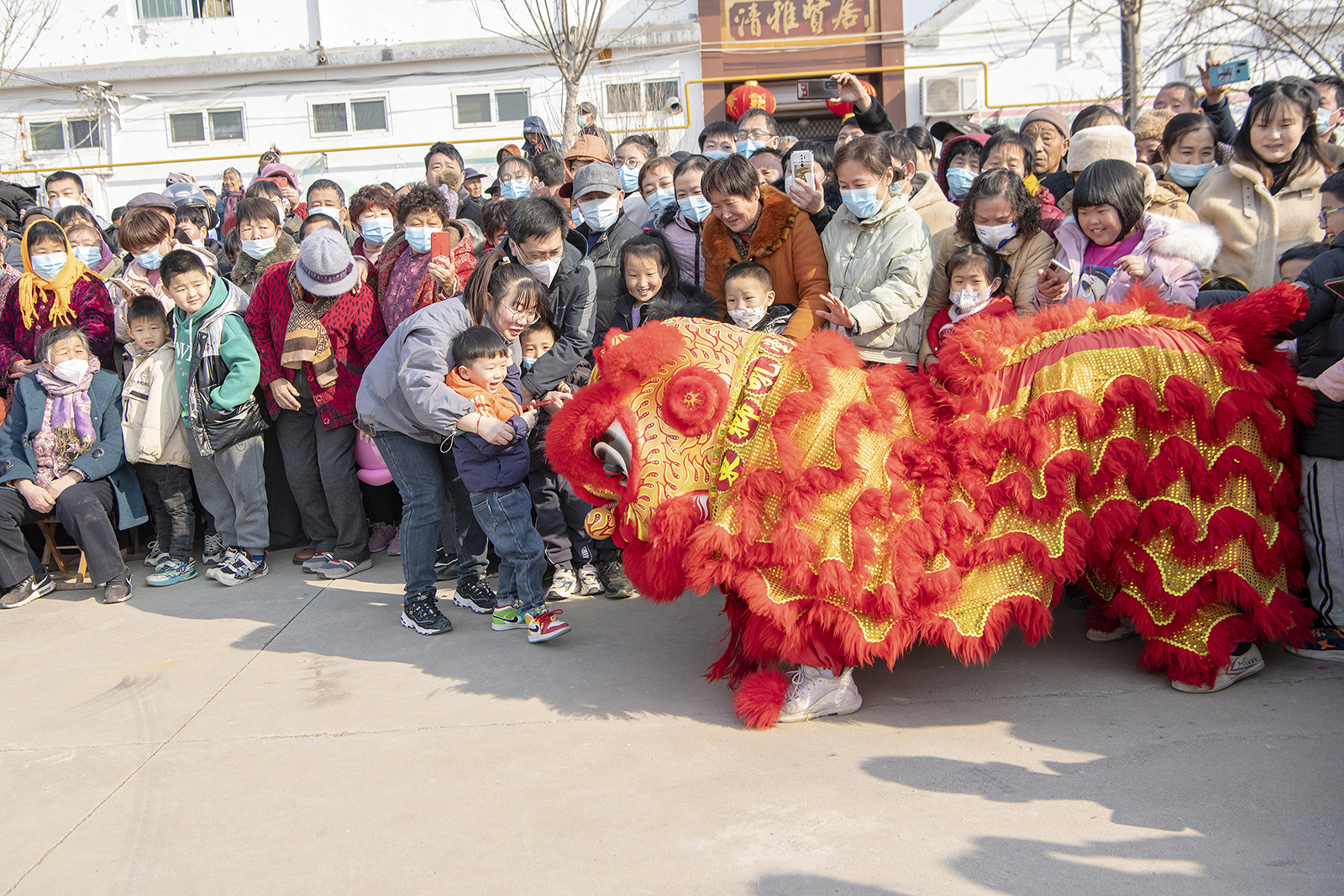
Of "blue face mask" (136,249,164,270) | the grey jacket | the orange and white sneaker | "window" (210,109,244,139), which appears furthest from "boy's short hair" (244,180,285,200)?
"window" (210,109,244,139)

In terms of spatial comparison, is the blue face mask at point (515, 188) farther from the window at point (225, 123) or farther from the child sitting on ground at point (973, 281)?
the window at point (225, 123)

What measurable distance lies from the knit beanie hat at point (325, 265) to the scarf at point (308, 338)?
93mm

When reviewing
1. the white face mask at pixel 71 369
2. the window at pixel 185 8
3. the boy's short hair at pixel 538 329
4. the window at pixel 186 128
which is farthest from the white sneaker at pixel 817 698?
Result: the window at pixel 185 8

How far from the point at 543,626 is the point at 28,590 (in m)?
3.06

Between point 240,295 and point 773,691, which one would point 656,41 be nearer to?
point 240,295

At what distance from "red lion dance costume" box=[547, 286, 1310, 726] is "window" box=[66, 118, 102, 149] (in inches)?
693

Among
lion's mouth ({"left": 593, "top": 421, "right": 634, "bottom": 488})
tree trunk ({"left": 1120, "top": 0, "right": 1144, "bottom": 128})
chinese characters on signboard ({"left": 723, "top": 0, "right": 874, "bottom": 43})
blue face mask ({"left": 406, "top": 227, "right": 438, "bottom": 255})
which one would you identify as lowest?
lion's mouth ({"left": 593, "top": 421, "right": 634, "bottom": 488})

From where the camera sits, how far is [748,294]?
3846 millimetres

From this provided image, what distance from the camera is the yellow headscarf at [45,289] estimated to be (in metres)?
5.36

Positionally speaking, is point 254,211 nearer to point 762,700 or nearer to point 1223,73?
point 762,700

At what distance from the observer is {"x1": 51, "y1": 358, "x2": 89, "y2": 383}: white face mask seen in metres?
5.07

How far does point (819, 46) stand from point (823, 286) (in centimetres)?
1404

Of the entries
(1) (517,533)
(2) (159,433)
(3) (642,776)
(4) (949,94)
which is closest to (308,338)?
(2) (159,433)

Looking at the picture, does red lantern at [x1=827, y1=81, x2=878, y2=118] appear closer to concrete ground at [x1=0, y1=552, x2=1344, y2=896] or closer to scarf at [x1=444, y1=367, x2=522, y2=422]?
scarf at [x1=444, y1=367, x2=522, y2=422]
